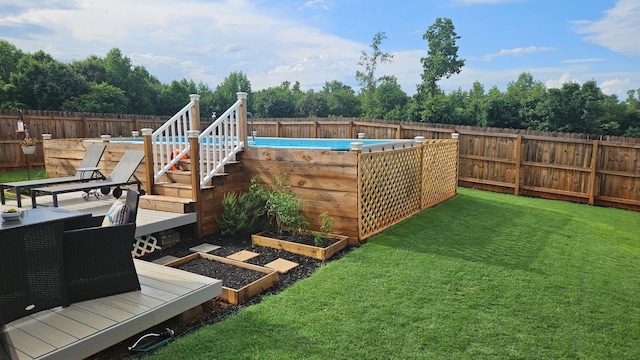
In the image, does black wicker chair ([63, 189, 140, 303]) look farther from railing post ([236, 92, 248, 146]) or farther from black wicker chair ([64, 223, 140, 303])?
railing post ([236, 92, 248, 146])

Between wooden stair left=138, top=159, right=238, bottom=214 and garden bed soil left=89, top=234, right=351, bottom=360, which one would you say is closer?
garden bed soil left=89, top=234, right=351, bottom=360

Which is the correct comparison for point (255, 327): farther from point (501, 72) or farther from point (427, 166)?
point (501, 72)

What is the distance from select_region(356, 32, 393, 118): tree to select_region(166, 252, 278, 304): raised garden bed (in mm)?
26109

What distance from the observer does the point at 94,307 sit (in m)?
3.02

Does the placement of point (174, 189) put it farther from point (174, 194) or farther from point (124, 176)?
point (124, 176)

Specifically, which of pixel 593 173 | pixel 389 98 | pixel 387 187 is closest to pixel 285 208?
pixel 387 187

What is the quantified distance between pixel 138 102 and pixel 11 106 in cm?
868

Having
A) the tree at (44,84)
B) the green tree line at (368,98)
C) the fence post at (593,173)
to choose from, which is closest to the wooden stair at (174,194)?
the fence post at (593,173)

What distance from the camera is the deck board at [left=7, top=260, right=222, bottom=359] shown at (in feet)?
8.30

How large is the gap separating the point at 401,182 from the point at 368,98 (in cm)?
2577

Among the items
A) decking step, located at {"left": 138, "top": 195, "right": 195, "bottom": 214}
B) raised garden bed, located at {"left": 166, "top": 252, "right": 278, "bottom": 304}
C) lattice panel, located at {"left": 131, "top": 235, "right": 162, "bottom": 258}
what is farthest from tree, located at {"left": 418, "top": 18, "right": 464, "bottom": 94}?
raised garden bed, located at {"left": 166, "top": 252, "right": 278, "bottom": 304}

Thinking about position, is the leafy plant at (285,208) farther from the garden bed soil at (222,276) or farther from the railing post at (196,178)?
the railing post at (196,178)

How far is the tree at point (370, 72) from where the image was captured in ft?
101

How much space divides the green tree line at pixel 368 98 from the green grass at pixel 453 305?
13.4m
